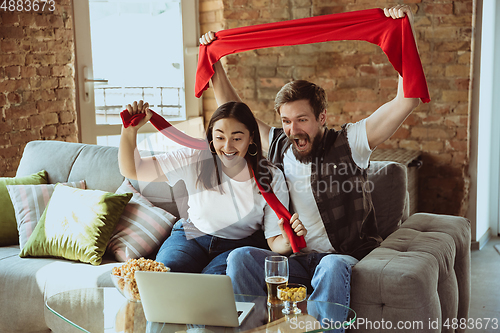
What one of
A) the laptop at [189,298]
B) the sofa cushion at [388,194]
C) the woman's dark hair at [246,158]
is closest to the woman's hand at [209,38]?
the woman's dark hair at [246,158]

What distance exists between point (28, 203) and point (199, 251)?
3.19 ft

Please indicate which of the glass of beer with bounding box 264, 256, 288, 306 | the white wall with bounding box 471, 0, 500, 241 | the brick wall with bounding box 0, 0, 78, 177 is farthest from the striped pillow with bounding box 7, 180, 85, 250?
the white wall with bounding box 471, 0, 500, 241

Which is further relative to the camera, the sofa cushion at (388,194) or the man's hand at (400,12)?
the sofa cushion at (388,194)

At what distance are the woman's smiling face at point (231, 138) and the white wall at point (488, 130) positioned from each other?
206cm

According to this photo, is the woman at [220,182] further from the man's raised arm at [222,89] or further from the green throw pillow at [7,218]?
the green throw pillow at [7,218]

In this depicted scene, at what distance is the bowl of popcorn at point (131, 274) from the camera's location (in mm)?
1474

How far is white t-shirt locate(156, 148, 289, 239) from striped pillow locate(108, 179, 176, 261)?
300 mm

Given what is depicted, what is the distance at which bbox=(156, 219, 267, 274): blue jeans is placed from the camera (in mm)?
1908

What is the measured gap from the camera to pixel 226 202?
193 centimetres

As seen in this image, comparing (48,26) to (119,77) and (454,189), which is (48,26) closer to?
(119,77)

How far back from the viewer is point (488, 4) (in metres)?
3.32

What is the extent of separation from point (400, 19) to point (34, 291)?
1803 mm

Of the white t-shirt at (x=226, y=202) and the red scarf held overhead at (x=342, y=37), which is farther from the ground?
the red scarf held overhead at (x=342, y=37)

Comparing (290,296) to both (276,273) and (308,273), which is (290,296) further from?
(308,273)
